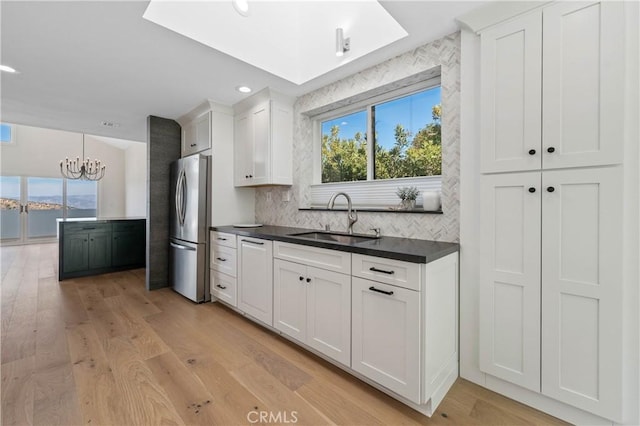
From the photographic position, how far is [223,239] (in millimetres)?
3094

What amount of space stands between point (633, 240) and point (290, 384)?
2.00 m

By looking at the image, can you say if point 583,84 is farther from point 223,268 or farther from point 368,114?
point 223,268

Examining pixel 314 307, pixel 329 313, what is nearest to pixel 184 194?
pixel 314 307

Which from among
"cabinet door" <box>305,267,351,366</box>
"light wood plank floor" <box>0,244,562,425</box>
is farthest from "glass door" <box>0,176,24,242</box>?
"cabinet door" <box>305,267,351,366</box>

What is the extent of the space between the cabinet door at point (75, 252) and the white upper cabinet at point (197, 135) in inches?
91.1

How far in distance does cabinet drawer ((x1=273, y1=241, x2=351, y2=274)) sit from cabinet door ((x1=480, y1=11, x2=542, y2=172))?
41.9 inches

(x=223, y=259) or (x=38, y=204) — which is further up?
(x=38, y=204)

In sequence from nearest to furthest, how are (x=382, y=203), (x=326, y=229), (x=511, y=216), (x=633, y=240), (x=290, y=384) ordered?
(x=633, y=240)
(x=511, y=216)
(x=290, y=384)
(x=382, y=203)
(x=326, y=229)

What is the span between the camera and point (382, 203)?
2.61 m

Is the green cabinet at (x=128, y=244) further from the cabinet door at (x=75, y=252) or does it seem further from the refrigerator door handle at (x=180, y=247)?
the refrigerator door handle at (x=180, y=247)

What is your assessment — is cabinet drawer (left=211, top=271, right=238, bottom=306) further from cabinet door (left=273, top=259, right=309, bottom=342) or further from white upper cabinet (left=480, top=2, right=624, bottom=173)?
white upper cabinet (left=480, top=2, right=624, bottom=173)

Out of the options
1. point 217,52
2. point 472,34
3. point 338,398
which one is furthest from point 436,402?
point 217,52

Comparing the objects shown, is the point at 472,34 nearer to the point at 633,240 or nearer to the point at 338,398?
the point at 633,240

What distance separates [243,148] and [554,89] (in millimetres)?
2924
